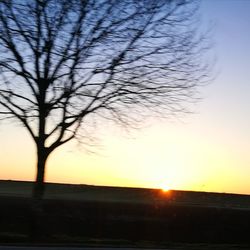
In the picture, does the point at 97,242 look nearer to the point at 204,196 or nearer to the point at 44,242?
the point at 44,242

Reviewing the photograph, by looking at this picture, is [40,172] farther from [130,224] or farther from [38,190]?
[130,224]

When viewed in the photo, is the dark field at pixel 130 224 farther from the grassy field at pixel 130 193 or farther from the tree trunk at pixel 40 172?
the grassy field at pixel 130 193

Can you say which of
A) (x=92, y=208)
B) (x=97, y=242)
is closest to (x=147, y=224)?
(x=92, y=208)

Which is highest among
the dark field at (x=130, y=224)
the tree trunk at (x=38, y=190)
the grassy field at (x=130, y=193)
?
the tree trunk at (x=38, y=190)

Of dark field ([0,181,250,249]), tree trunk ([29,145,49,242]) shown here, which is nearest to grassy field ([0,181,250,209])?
dark field ([0,181,250,249])

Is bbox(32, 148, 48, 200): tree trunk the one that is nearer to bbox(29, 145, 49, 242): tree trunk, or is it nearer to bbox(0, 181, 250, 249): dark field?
bbox(29, 145, 49, 242): tree trunk

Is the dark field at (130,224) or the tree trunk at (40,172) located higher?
the tree trunk at (40,172)

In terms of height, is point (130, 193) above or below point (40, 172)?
below

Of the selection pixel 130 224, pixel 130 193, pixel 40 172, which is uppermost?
pixel 40 172

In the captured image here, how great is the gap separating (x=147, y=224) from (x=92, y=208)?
286 centimetres

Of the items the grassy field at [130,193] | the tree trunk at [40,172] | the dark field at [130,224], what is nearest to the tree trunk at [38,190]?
the tree trunk at [40,172]

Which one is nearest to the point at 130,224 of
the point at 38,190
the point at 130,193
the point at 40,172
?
the point at 38,190

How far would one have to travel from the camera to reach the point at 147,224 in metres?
27.2

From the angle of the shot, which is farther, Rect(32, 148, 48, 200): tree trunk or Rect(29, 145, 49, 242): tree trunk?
Rect(32, 148, 48, 200): tree trunk
